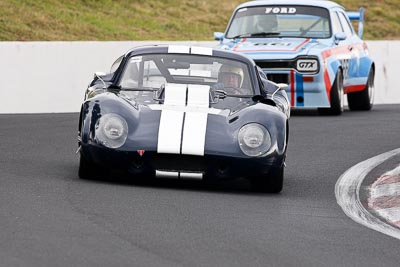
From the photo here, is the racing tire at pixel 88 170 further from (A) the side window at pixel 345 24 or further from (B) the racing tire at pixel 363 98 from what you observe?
(B) the racing tire at pixel 363 98

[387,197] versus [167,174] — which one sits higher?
[167,174]

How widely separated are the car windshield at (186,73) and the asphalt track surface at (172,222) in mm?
795

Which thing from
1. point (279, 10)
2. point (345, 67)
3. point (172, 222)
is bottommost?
point (172, 222)

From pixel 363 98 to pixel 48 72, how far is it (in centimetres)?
471

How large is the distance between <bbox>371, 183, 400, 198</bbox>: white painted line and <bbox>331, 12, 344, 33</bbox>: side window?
833 cm

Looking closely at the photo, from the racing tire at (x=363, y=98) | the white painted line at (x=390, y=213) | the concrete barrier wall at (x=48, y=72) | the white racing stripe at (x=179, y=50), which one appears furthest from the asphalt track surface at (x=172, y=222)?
the racing tire at (x=363, y=98)

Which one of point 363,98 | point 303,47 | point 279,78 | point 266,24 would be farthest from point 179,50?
point 363,98

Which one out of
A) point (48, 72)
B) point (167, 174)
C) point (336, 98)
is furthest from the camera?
point (48, 72)

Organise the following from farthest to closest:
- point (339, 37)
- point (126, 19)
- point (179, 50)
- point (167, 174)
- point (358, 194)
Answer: point (126, 19)
point (339, 37)
point (179, 50)
point (358, 194)
point (167, 174)

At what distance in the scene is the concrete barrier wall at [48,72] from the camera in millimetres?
18484

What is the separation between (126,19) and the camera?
34062 mm

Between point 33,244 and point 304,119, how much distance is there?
1062 cm

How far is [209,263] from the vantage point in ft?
20.9

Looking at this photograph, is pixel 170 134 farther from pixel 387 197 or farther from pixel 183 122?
pixel 387 197
